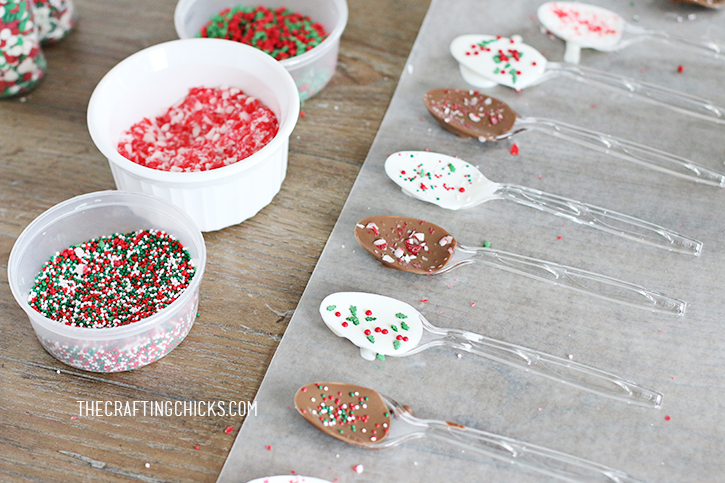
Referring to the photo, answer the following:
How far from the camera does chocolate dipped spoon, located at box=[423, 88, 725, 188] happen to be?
1278 millimetres

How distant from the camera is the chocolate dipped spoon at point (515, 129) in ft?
4.19

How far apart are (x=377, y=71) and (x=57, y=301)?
2.82 feet

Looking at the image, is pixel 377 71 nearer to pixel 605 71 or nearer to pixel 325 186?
pixel 325 186

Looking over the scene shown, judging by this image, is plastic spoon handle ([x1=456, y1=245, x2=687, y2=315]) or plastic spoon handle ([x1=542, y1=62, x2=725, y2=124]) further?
plastic spoon handle ([x1=542, y1=62, x2=725, y2=124])

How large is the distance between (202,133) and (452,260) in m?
0.53

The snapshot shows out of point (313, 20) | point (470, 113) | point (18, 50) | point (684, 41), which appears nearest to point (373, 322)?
point (470, 113)

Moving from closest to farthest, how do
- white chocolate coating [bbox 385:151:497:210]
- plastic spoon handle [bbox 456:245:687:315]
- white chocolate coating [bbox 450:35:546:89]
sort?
plastic spoon handle [bbox 456:245:687:315] < white chocolate coating [bbox 385:151:497:210] < white chocolate coating [bbox 450:35:546:89]

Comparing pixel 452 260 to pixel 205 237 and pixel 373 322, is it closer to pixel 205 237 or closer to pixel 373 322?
pixel 373 322

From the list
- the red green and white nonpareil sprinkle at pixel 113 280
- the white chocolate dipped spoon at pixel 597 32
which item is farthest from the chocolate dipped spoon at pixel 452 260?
the white chocolate dipped spoon at pixel 597 32

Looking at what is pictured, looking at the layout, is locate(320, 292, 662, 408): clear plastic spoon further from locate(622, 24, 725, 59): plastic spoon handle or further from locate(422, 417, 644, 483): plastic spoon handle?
locate(622, 24, 725, 59): plastic spoon handle

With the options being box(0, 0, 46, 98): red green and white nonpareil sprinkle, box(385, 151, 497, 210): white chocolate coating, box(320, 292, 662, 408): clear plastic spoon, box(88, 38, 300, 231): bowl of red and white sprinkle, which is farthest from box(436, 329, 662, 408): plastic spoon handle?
box(0, 0, 46, 98): red green and white nonpareil sprinkle

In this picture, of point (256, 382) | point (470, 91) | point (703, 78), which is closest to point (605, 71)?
point (703, 78)

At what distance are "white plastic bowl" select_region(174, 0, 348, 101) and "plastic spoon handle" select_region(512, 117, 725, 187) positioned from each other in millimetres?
430

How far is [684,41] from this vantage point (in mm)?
1529
